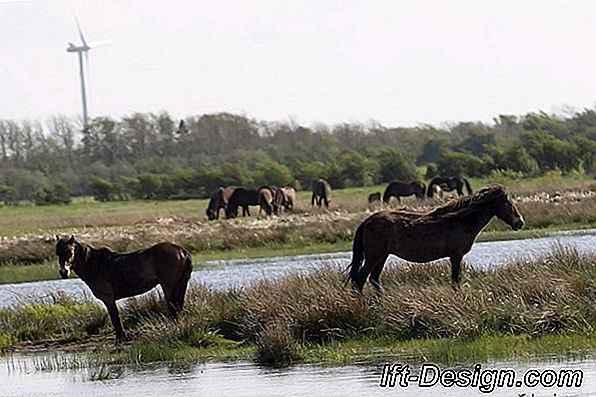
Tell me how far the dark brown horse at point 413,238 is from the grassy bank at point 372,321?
40 centimetres

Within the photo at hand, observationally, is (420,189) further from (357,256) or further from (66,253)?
(66,253)

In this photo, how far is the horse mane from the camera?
2158 cm

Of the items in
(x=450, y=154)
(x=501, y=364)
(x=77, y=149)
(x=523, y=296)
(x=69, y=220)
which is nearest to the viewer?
(x=501, y=364)

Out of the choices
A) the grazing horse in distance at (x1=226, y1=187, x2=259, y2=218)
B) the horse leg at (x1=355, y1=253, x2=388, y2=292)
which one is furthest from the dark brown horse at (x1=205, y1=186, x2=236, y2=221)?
the horse leg at (x1=355, y1=253, x2=388, y2=292)

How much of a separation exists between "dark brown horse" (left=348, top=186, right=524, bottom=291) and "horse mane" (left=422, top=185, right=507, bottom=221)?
0.01 m

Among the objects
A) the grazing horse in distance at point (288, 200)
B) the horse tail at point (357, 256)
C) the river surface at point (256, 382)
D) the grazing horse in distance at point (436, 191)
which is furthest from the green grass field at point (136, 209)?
the river surface at point (256, 382)

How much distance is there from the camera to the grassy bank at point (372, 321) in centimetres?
1730

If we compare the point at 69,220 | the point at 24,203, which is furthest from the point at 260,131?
the point at 69,220

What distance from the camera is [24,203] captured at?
92938 mm

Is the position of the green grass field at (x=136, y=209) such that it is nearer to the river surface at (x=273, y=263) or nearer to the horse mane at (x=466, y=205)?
the river surface at (x=273, y=263)

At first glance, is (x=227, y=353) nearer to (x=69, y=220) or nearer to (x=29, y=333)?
(x=29, y=333)

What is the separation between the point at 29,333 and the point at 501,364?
9416 mm

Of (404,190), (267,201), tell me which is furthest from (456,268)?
(404,190)

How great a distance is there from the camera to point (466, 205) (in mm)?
21672
